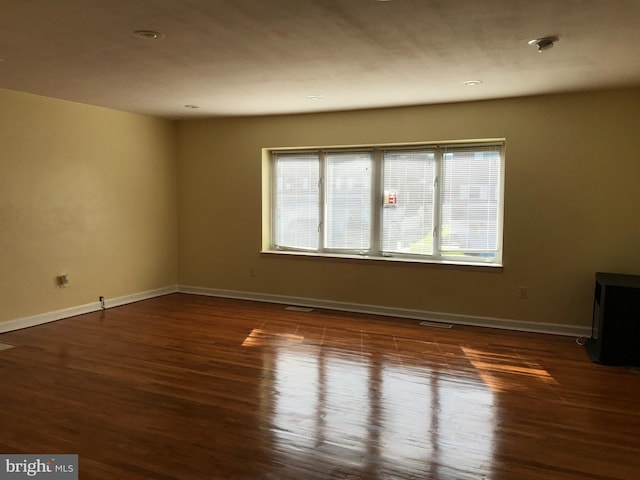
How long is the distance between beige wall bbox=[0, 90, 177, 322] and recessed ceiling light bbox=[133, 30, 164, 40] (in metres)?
2.56

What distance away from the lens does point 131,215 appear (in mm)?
6422

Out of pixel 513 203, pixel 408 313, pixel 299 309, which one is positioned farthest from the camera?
pixel 299 309

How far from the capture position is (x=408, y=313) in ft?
19.1

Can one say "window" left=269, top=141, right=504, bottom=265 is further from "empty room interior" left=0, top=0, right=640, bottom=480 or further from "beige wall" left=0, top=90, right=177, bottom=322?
"beige wall" left=0, top=90, right=177, bottom=322

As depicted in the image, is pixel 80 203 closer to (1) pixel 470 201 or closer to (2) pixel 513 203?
(1) pixel 470 201

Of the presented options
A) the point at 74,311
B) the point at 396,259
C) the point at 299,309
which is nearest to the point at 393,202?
the point at 396,259

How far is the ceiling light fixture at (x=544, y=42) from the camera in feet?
10.5

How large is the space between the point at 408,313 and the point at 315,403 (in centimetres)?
273

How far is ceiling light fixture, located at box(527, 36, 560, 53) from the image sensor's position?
3.21 m

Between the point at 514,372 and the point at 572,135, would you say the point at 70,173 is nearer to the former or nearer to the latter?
the point at 514,372

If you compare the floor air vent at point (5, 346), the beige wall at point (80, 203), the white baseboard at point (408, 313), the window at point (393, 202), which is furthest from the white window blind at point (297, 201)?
the floor air vent at point (5, 346)

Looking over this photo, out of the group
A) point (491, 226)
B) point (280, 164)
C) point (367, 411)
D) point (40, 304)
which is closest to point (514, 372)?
point (367, 411)

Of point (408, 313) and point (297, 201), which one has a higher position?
point (297, 201)

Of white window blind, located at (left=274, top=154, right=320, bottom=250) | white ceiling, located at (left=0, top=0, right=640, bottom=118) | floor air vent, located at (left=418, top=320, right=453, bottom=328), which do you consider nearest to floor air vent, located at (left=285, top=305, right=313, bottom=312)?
white window blind, located at (left=274, top=154, right=320, bottom=250)
